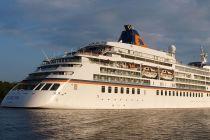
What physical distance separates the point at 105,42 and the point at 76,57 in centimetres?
872

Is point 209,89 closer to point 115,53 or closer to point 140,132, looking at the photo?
point 115,53

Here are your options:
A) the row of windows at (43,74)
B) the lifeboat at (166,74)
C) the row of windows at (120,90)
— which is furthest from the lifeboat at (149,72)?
the row of windows at (43,74)

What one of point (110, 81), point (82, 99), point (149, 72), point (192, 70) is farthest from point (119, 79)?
point (192, 70)

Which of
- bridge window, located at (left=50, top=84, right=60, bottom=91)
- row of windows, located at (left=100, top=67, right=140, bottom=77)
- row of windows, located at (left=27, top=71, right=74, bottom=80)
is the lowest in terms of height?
bridge window, located at (left=50, top=84, right=60, bottom=91)

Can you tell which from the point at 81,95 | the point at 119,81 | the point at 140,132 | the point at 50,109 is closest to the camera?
the point at 140,132

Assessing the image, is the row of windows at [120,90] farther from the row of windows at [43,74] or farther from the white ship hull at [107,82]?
the row of windows at [43,74]

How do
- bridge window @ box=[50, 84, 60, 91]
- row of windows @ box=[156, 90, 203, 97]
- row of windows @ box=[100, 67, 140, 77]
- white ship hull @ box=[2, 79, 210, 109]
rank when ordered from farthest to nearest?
row of windows @ box=[156, 90, 203, 97] < row of windows @ box=[100, 67, 140, 77] < bridge window @ box=[50, 84, 60, 91] < white ship hull @ box=[2, 79, 210, 109]

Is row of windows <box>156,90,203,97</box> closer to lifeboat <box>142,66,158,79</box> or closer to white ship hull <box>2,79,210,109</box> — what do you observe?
lifeboat <box>142,66,158,79</box>

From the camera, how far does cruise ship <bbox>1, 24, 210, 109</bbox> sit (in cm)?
5488

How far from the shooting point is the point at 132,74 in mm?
67188

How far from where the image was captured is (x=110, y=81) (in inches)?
2420

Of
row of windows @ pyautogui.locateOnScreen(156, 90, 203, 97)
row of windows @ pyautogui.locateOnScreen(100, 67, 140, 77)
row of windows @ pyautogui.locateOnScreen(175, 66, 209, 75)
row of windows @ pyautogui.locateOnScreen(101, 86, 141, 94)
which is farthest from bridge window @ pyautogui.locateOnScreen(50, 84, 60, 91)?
row of windows @ pyautogui.locateOnScreen(175, 66, 209, 75)

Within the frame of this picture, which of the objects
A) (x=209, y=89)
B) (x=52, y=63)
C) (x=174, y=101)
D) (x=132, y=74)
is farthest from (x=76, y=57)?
(x=209, y=89)

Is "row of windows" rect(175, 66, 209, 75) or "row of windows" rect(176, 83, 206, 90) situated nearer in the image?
"row of windows" rect(176, 83, 206, 90)
